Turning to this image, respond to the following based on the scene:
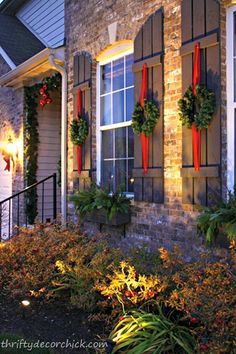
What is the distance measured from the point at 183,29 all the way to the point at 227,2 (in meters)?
0.62

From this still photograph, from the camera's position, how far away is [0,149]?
1024 cm

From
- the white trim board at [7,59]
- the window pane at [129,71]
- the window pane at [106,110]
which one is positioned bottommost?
the window pane at [106,110]

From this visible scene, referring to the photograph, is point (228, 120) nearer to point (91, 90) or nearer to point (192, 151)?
point (192, 151)

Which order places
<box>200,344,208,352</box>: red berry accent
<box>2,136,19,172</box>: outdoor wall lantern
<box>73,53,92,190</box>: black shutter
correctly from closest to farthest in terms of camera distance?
<box>200,344,208,352</box>: red berry accent
<box>73,53,92,190</box>: black shutter
<box>2,136,19,172</box>: outdoor wall lantern

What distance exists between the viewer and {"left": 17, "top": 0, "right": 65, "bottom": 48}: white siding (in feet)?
28.1

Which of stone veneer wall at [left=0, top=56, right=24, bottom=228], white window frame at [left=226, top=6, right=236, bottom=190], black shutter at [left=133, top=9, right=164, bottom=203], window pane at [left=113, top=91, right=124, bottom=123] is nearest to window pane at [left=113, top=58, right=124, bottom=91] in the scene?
window pane at [left=113, top=91, right=124, bottom=123]

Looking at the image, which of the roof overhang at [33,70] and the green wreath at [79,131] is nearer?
the green wreath at [79,131]

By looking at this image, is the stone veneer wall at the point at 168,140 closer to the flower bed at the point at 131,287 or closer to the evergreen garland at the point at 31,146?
the flower bed at the point at 131,287

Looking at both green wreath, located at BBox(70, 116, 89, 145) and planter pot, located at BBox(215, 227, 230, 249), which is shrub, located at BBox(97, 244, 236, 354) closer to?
planter pot, located at BBox(215, 227, 230, 249)

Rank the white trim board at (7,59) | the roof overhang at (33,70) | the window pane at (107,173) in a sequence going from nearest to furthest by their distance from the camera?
the window pane at (107,173)
the roof overhang at (33,70)
the white trim board at (7,59)

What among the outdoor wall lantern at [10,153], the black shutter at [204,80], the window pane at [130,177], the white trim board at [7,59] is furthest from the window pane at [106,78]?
the outdoor wall lantern at [10,153]

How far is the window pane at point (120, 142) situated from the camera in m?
6.24

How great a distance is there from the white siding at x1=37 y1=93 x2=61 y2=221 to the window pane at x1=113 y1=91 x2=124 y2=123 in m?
3.26

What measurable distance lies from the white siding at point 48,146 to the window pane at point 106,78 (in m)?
2.93
